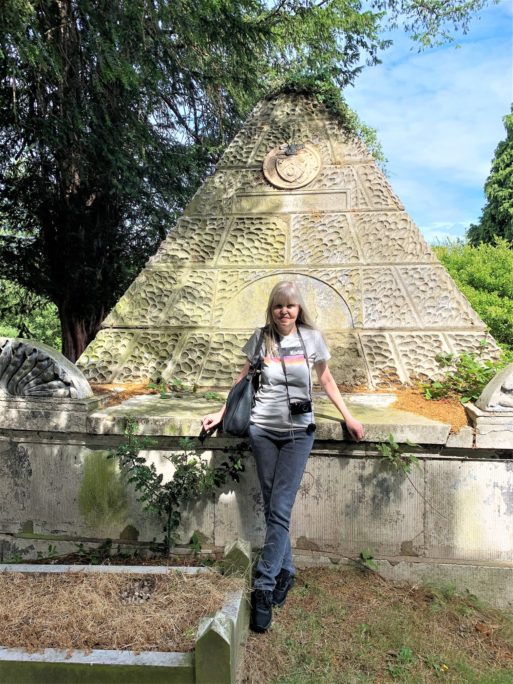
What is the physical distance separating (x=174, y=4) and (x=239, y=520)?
15.8ft

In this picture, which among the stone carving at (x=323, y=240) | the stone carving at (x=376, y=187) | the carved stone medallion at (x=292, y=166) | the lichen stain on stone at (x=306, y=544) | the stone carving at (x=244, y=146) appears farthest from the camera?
the stone carving at (x=244, y=146)

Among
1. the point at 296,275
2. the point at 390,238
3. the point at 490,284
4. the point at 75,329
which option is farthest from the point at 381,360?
Answer: the point at 75,329

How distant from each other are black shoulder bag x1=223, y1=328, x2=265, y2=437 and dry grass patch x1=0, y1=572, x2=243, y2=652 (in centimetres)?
76

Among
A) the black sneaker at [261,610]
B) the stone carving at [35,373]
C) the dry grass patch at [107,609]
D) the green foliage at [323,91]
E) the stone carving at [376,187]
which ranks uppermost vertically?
the green foliage at [323,91]

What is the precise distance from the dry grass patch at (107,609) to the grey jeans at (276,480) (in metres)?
0.25

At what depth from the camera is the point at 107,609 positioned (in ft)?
7.72

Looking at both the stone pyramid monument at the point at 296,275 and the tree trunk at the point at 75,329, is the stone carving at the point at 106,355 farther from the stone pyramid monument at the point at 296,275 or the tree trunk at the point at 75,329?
the tree trunk at the point at 75,329

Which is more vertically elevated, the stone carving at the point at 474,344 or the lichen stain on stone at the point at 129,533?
the stone carving at the point at 474,344

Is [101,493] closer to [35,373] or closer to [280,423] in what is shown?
[35,373]

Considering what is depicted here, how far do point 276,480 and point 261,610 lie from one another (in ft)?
2.22

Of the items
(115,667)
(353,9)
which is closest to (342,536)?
(115,667)

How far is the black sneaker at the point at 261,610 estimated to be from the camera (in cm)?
272

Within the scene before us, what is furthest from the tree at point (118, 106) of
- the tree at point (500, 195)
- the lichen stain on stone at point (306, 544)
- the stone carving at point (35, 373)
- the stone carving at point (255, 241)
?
the tree at point (500, 195)

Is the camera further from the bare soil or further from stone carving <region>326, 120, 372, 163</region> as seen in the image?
stone carving <region>326, 120, 372, 163</region>
